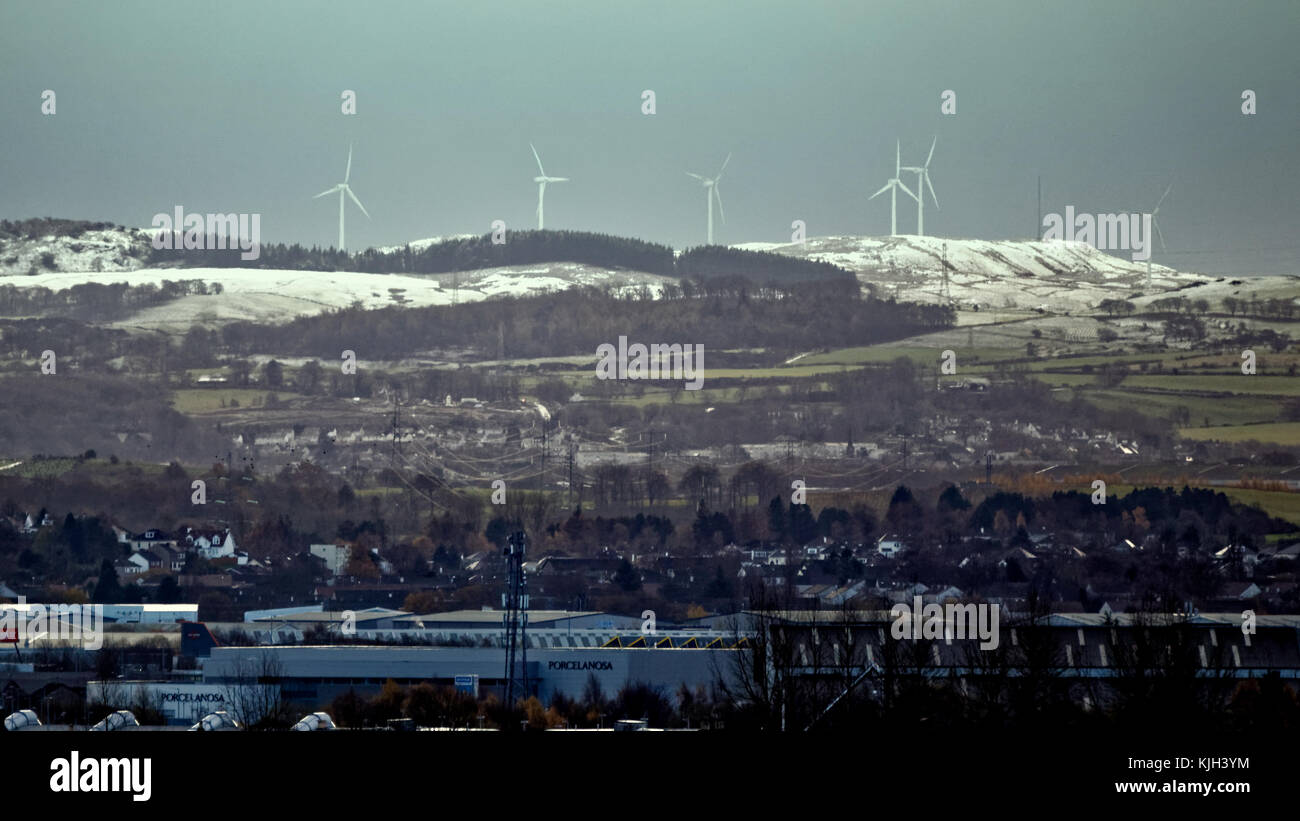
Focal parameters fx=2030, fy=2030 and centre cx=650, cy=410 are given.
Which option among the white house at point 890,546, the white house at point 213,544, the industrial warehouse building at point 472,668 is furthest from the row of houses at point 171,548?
the industrial warehouse building at point 472,668

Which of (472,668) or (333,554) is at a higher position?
(472,668)

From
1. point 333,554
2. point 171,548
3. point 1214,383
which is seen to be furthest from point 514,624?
point 1214,383

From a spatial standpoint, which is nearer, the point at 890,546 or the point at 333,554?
the point at 890,546

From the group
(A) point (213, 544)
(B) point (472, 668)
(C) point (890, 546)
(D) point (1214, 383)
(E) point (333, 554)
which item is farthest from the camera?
(D) point (1214, 383)

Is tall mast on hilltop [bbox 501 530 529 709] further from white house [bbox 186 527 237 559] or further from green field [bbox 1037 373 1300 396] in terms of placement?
green field [bbox 1037 373 1300 396]

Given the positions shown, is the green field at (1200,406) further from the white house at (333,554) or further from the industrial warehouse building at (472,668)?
the industrial warehouse building at (472,668)

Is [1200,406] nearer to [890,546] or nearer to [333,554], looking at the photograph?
[890,546]

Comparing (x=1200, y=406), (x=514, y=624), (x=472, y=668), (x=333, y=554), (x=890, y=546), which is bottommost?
(x=333, y=554)

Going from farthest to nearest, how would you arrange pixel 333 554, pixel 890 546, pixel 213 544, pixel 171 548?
pixel 213 544 → pixel 333 554 → pixel 171 548 → pixel 890 546

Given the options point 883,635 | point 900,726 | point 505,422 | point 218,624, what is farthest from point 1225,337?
point 900,726

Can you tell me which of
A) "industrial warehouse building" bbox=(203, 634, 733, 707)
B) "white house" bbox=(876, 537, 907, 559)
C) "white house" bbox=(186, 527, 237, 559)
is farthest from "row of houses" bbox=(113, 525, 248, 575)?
"industrial warehouse building" bbox=(203, 634, 733, 707)

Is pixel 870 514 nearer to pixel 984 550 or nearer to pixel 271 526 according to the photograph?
pixel 984 550
